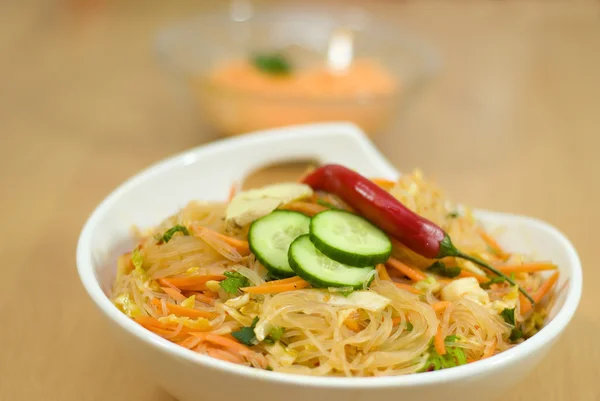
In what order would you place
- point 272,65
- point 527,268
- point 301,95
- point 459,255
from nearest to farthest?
point 459,255
point 527,268
point 301,95
point 272,65

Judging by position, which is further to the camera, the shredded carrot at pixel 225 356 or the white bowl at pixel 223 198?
the shredded carrot at pixel 225 356

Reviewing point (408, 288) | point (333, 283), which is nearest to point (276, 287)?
point (333, 283)

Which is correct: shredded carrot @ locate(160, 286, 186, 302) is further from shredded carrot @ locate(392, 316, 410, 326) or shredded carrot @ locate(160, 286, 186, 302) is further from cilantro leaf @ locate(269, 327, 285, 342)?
shredded carrot @ locate(392, 316, 410, 326)

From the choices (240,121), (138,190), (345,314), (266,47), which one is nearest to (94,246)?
(138,190)

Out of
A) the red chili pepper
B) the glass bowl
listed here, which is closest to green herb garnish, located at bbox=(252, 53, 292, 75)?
the glass bowl

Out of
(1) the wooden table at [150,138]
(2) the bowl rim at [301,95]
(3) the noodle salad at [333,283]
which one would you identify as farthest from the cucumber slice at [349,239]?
(2) the bowl rim at [301,95]

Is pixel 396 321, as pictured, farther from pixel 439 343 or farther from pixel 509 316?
pixel 509 316

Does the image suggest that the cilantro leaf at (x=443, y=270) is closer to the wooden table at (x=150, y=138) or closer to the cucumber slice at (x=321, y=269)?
the cucumber slice at (x=321, y=269)
